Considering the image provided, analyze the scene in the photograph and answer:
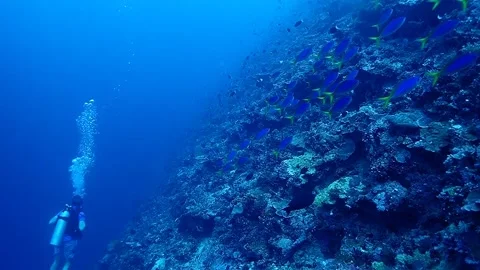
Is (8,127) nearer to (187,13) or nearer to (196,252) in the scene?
(196,252)

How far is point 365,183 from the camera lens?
5.70m

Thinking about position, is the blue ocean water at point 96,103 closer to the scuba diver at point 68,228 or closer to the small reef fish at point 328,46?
the scuba diver at point 68,228

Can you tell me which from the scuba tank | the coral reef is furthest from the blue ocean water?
the coral reef

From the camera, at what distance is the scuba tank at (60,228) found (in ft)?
33.8

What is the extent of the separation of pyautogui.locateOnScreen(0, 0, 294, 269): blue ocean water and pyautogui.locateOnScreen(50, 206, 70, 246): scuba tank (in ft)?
38.6

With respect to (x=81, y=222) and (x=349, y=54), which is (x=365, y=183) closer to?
(x=349, y=54)

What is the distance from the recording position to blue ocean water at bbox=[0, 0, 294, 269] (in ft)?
92.7

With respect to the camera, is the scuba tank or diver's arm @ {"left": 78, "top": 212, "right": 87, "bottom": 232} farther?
the scuba tank

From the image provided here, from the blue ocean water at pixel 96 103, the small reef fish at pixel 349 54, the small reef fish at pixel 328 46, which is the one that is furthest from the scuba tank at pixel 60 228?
the blue ocean water at pixel 96 103

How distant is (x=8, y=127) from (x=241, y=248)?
60.3 m

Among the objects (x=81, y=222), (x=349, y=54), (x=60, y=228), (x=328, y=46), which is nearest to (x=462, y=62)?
(x=349, y=54)

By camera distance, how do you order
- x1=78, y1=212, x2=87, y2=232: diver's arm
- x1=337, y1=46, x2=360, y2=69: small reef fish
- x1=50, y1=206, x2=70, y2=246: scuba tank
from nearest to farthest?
x1=337, y1=46, x2=360, y2=69: small reef fish, x1=78, y1=212, x2=87, y2=232: diver's arm, x1=50, y1=206, x2=70, y2=246: scuba tank

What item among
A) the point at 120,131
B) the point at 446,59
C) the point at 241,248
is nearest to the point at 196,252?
the point at 241,248

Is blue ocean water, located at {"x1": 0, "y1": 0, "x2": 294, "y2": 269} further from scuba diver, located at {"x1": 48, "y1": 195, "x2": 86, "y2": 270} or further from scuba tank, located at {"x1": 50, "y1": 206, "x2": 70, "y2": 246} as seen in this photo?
scuba tank, located at {"x1": 50, "y1": 206, "x2": 70, "y2": 246}
